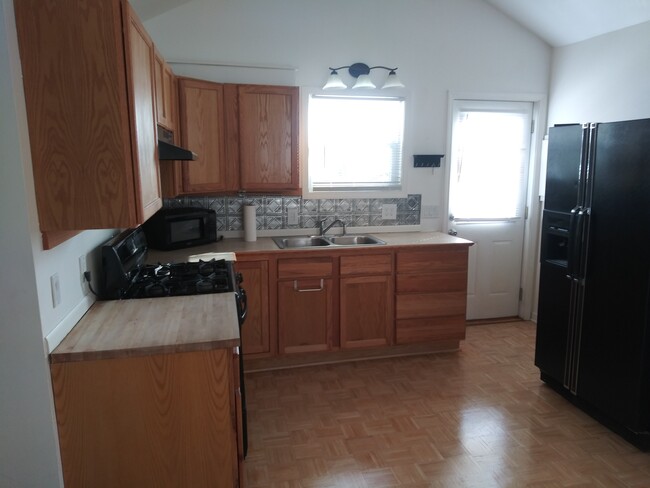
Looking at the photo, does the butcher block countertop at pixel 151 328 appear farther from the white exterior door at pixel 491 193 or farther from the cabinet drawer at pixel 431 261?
the white exterior door at pixel 491 193

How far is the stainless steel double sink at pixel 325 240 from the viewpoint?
3787mm

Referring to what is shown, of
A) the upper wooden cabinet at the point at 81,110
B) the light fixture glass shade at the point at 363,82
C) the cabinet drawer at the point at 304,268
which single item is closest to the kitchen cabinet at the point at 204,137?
the cabinet drawer at the point at 304,268

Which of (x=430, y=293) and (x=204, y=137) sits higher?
(x=204, y=137)

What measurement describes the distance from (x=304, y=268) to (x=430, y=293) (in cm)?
101

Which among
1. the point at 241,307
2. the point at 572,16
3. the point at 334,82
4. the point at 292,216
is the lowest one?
the point at 241,307

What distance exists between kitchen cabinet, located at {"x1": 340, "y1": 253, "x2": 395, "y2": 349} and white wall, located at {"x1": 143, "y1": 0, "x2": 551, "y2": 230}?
3.06 feet

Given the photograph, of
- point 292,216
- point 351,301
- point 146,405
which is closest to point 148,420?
point 146,405

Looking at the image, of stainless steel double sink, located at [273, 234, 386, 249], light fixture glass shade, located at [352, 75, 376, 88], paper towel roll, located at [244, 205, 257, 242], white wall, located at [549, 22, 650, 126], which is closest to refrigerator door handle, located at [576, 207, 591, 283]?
white wall, located at [549, 22, 650, 126]

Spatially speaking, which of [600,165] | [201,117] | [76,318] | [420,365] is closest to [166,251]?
[201,117]

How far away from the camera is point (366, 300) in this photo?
355 centimetres

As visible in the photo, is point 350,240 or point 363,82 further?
point 350,240

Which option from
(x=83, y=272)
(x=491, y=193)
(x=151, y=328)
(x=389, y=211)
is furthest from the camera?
(x=491, y=193)

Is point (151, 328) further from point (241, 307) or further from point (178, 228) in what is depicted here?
point (178, 228)

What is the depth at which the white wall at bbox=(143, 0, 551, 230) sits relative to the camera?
3.53m
